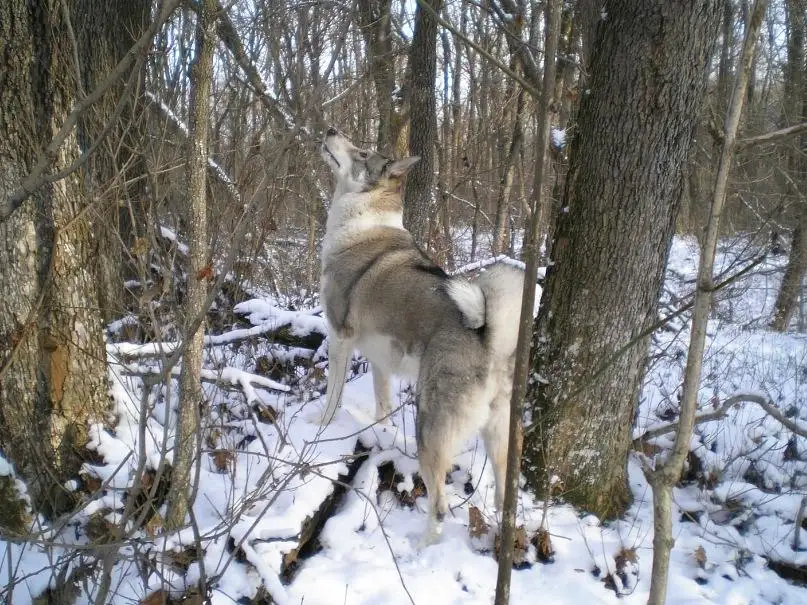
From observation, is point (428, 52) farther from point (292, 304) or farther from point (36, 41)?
point (36, 41)

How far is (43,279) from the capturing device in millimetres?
2869

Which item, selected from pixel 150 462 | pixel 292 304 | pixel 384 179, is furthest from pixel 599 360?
pixel 292 304

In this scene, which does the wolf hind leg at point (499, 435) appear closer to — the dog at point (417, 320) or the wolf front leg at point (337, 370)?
the dog at point (417, 320)

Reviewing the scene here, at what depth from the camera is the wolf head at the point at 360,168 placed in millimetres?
4414

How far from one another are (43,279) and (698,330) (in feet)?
9.64

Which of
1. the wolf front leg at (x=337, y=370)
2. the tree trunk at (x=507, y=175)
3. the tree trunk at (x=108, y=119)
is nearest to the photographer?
the tree trunk at (x=108, y=119)

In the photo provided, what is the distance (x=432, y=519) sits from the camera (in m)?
3.09

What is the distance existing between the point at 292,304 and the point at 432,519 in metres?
4.12

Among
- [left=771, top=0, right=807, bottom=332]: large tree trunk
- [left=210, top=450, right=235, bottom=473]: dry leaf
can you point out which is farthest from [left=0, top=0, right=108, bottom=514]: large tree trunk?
[left=771, top=0, right=807, bottom=332]: large tree trunk

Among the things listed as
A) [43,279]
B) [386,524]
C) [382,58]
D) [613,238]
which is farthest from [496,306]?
[382,58]

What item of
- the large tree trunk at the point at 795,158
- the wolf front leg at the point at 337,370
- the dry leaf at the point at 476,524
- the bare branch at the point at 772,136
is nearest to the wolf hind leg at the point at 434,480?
the dry leaf at the point at 476,524

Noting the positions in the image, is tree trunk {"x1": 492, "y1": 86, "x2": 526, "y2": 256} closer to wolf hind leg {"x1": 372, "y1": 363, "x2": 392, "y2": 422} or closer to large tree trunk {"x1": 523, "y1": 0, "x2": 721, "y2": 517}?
wolf hind leg {"x1": 372, "y1": 363, "x2": 392, "y2": 422}

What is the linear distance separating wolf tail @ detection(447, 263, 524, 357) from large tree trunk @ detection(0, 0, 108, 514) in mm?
1918

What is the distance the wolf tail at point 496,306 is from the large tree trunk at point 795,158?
21.3ft
